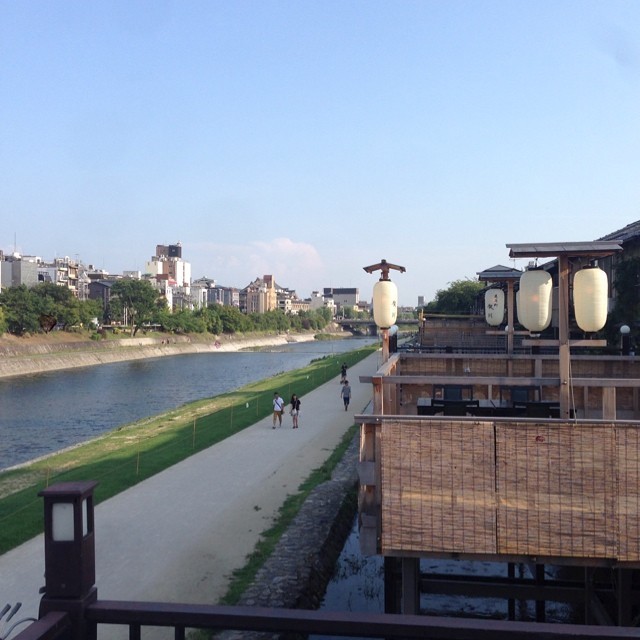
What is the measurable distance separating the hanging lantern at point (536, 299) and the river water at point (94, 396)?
1878cm

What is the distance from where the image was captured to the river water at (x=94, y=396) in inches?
1022

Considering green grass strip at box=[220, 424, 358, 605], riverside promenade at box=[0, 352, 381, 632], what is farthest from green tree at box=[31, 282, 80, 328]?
green grass strip at box=[220, 424, 358, 605]

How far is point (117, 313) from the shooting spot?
8912cm

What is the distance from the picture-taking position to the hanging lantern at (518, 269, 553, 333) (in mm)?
7223

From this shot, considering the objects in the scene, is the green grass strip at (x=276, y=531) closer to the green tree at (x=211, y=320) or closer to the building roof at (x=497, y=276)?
the building roof at (x=497, y=276)

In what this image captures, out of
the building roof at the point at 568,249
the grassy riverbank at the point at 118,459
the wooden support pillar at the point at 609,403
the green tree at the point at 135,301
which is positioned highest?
the green tree at the point at 135,301

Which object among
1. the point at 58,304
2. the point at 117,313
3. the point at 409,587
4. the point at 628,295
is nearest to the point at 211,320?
the point at 117,313

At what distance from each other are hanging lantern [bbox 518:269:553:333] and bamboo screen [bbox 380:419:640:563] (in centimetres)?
194

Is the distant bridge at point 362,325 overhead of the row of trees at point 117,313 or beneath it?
beneath

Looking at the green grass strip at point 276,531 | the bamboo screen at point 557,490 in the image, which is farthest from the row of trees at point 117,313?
the bamboo screen at point 557,490

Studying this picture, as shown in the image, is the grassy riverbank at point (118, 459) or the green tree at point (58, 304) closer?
the grassy riverbank at point (118, 459)

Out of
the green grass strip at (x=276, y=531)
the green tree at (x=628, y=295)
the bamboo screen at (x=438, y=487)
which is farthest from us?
the green tree at (x=628, y=295)

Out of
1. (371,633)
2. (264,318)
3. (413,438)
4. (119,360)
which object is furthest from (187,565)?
(264,318)

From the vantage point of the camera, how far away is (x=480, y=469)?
5707mm
